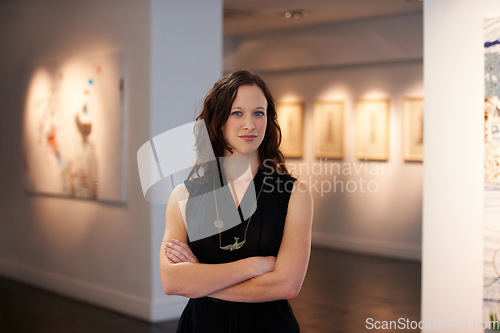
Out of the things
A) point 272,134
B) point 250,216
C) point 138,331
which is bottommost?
point 138,331

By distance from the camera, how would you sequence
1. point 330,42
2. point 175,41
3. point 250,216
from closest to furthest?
point 250,216, point 175,41, point 330,42

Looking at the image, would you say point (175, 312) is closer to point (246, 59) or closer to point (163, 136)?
point (163, 136)

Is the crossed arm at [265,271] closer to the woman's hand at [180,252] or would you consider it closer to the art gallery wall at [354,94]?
the woman's hand at [180,252]

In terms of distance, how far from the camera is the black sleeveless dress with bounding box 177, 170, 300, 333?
2168mm

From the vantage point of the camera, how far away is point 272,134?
2.23 meters

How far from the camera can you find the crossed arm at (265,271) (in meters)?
2.18

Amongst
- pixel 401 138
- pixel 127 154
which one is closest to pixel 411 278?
pixel 401 138

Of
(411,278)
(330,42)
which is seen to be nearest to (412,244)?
(411,278)

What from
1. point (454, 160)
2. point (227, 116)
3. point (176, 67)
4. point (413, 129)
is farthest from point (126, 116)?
point (413, 129)

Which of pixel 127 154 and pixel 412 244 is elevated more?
pixel 127 154

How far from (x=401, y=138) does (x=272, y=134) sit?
291 inches

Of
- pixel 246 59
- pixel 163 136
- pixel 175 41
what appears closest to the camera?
pixel 175 41

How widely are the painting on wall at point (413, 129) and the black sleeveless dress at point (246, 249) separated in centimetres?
726

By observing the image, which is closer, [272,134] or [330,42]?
[272,134]
